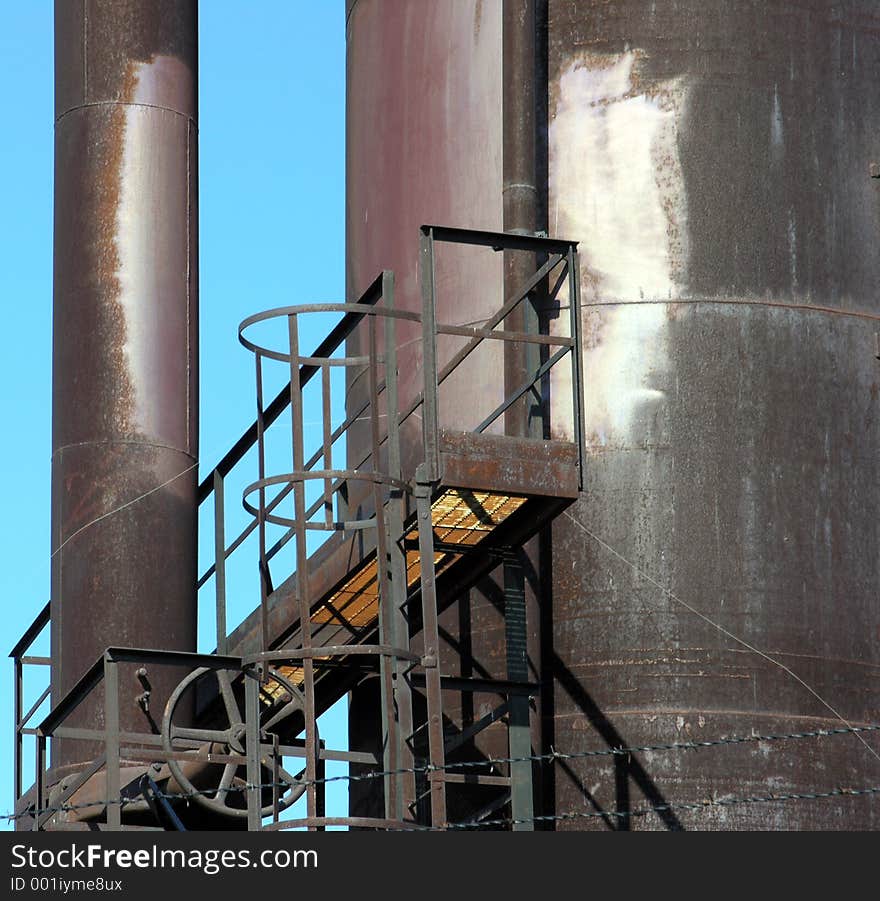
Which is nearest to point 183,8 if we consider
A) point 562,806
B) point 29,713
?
point 29,713

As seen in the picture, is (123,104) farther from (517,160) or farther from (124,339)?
(517,160)

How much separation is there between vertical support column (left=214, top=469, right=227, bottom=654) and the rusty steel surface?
10.4 feet

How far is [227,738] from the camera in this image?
1934 centimetres

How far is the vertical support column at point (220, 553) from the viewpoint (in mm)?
21406

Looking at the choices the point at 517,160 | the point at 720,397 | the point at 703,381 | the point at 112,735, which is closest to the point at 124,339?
the point at 517,160

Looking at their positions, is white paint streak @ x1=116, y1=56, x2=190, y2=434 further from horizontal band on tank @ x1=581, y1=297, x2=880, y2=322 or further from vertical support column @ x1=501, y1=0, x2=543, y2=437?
horizontal band on tank @ x1=581, y1=297, x2=880, y2=322

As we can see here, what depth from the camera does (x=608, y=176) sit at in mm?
20000

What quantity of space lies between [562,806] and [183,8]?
764 cm

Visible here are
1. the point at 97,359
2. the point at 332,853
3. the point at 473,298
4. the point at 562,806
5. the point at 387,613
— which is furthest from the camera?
the point at 97,359

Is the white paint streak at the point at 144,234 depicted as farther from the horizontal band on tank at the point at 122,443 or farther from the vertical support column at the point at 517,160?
the vertical support column at the point at 517,160

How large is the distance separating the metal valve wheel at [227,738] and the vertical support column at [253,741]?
16 centimetres

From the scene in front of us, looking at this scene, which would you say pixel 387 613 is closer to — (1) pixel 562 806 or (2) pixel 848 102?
(1) pixel 562 806

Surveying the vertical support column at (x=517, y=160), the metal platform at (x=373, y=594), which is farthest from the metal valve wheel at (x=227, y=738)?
the vertical support column at (x=517, y=160)

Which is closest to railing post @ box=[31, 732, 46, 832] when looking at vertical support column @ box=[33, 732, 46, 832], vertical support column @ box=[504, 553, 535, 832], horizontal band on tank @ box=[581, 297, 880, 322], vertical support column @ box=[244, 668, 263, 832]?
vertical support column @ box=[33, 732, 46, 832]
